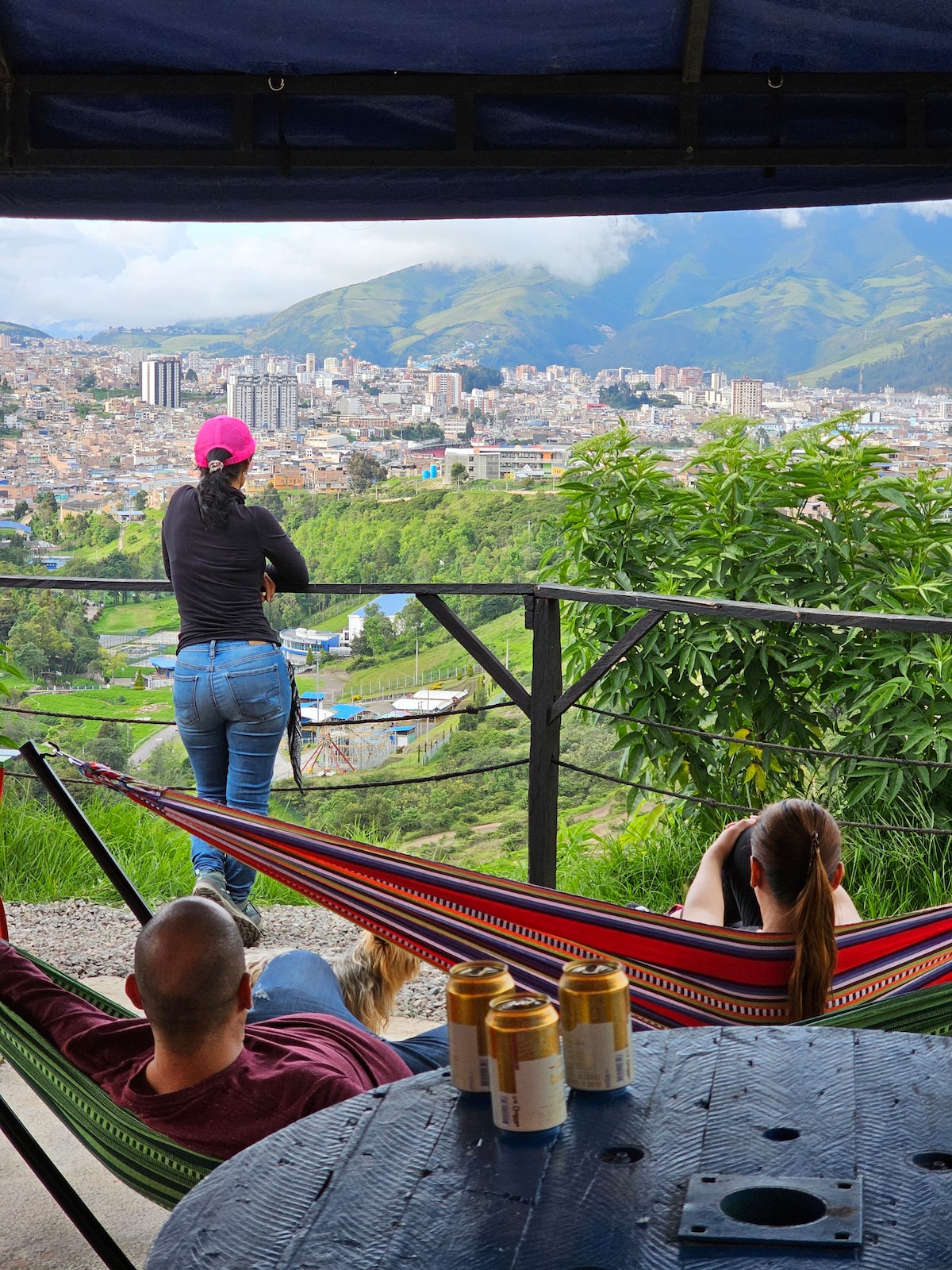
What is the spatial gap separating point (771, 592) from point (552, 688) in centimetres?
74

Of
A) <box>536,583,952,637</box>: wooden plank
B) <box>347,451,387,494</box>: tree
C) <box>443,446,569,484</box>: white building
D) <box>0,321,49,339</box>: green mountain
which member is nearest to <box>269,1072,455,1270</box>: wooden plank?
<box>536,583,952,637</box>: wooden plank

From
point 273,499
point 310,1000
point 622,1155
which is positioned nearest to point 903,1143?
point 622,1155

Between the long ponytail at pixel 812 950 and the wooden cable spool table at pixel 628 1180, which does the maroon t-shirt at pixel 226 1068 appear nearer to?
the wooden cable spool table at pixel 628 1180

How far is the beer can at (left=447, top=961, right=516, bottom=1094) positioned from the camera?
1055 mm

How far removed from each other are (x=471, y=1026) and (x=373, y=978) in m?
0.80

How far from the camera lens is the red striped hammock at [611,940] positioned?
1610mm

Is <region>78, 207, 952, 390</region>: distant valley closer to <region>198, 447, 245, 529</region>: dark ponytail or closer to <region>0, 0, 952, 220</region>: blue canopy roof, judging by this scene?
<region>198, 447, 245, 529</region>: dark ponytail

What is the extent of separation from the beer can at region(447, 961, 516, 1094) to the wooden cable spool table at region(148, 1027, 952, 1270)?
0.07 ft

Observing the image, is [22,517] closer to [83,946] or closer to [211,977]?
[83,946]

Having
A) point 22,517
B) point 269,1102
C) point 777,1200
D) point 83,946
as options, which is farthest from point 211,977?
point 22,517

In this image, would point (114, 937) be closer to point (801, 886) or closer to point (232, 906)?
point (232, 906)

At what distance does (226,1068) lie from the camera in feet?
4.34

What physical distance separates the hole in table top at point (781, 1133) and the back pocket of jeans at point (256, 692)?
1.93 metres

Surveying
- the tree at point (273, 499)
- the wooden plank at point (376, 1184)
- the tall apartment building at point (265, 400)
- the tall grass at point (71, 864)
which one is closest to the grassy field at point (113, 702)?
the tree at point (273, 499)
